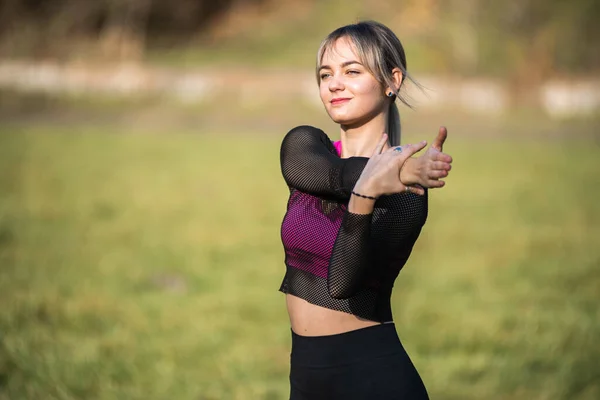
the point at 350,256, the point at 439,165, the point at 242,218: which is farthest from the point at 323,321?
the point at 242,218

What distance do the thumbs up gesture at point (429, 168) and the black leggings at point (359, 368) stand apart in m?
0.76

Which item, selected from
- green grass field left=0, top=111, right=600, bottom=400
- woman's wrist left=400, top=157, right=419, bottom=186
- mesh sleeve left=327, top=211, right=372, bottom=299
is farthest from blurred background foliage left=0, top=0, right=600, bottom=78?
woman's wrist left=400, top=157, right=419, bottom=186

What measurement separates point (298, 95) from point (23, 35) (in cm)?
1288

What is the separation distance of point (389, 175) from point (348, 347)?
78 centimetres

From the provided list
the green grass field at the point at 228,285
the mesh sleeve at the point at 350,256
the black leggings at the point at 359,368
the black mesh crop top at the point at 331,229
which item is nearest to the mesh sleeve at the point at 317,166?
the black mesh crop top at the point at 331,229

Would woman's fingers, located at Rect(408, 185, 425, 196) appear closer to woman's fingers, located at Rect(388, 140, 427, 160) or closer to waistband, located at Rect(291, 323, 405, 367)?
woman's fingers, located at Rect(388, 140, 427, 160)

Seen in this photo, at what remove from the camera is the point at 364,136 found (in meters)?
3.31

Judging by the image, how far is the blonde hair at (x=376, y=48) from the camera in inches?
125

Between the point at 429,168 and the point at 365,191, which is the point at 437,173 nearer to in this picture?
the point at 429,168

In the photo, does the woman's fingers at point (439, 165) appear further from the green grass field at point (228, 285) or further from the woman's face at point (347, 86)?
the green grass field at point (228, 285)

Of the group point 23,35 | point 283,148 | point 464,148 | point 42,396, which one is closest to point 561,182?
point 464,148

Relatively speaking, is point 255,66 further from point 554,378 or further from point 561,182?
point 554,378

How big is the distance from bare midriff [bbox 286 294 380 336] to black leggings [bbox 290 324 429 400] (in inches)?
0.8

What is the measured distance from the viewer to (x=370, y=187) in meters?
2.65
